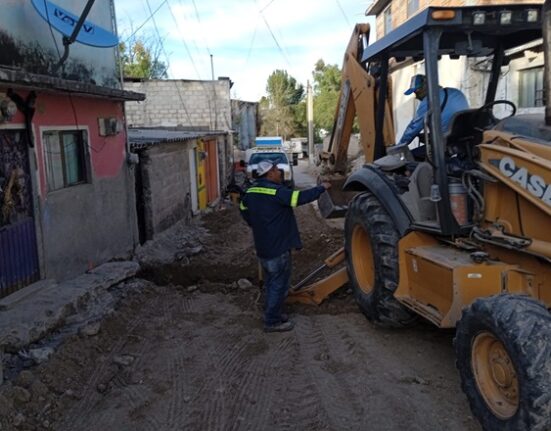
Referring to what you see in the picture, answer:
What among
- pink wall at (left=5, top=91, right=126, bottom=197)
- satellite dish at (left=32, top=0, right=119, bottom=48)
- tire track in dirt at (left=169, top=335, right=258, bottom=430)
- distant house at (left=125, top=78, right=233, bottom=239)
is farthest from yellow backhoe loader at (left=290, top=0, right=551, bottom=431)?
distant house at (left=125, top=78, right=233, bottom=239)

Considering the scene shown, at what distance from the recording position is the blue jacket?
566 cm

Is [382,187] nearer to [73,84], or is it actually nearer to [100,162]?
[73,84]

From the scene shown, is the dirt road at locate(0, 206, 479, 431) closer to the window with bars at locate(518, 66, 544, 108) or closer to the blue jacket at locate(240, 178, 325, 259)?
the blue jacket at locate(240, 178, 325, 259)

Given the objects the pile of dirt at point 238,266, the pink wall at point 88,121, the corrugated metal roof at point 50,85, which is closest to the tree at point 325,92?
the pile of dirt at point 238,266

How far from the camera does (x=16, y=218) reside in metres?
6.32

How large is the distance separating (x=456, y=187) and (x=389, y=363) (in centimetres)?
153

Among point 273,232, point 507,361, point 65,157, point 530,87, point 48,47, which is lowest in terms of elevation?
point 507,361

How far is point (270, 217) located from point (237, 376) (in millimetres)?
1700

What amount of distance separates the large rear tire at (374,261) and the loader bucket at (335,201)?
68 centimetres

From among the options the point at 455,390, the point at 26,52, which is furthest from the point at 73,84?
the point at 455,390

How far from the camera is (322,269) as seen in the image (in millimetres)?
7113

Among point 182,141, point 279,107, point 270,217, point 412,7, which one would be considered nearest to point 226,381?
point 270,217

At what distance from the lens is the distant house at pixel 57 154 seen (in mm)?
6145

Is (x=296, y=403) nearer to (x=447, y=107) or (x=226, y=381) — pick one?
(x=226, y=381)
